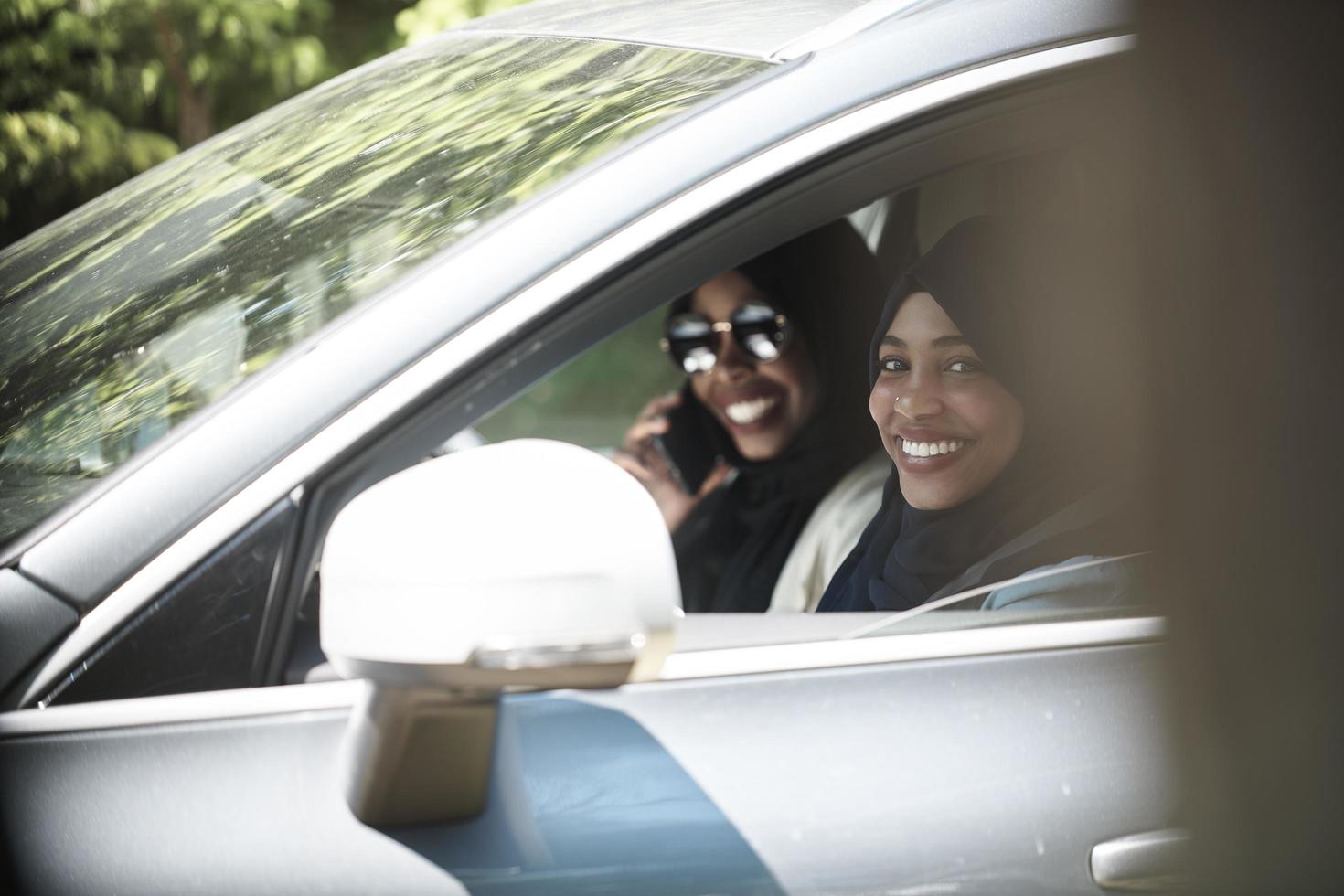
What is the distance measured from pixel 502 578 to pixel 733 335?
80.1 inches

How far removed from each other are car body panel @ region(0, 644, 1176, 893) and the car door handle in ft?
0.05

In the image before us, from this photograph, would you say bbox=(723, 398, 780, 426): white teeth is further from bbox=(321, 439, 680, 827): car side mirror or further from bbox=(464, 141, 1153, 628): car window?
bbox=(321, 439, 680, 827): car side mirror

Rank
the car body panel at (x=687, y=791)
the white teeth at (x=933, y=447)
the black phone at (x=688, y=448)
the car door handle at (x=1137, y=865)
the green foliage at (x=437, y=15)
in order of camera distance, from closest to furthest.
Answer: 1. the car body panel at (x=687, y=791)
2. the car door handle at (x=1137, y=865)
3. the white teeth at (x=933, y=447)
4. the black phone at (x=688, y=448)
5. the green foliage at (x=437, y=15)

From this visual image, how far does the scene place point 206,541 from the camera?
131cm

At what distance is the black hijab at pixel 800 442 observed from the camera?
2.78 meters

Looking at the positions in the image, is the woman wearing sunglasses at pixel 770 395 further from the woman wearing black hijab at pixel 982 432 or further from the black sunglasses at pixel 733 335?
the woman wearing black hijab at pixel 982 432

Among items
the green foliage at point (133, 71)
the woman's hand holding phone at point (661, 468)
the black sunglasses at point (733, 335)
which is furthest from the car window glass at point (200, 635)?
the green foliage at point (133, 71)

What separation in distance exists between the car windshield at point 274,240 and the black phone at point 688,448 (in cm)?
132

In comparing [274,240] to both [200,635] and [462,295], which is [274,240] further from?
[200,635]

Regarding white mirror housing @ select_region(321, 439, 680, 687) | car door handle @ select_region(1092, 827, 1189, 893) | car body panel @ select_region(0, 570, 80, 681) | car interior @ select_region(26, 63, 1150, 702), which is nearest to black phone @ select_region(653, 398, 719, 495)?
car interior @ select_region(26, 63, 1150, 702)

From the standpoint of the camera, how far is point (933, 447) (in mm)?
1963

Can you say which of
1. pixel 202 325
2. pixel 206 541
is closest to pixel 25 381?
pixel 202 325

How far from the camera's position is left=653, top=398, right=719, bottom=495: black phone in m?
3.33

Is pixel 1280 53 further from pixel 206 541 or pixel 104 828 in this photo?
pixel 104 828
